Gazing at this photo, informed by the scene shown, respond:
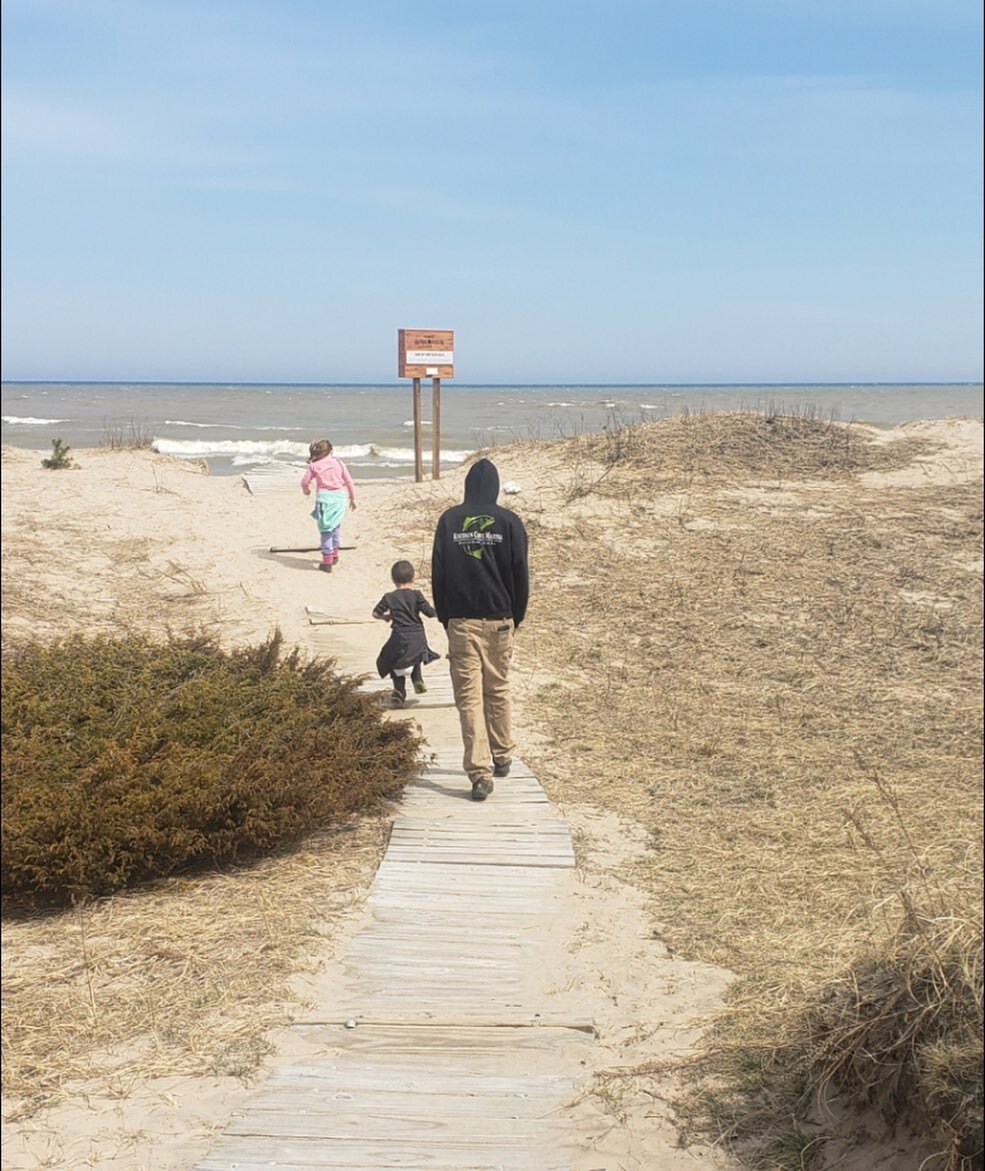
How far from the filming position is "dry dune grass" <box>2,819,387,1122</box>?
397 centimetres

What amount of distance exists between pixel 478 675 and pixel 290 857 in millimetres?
1488

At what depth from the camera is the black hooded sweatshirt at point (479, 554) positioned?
20.8ft

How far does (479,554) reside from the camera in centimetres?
637

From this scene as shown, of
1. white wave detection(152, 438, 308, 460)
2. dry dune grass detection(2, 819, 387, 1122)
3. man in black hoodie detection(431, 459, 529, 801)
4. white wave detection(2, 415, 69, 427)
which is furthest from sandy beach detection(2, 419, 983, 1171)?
white wave detection(2, 415, 69, 427)

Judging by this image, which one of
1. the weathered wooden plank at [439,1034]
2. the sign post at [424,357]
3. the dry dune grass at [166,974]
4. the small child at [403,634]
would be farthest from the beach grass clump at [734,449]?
the dry dune grass at [166,974]

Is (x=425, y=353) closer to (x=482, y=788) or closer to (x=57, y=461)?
(x=57, y=461)

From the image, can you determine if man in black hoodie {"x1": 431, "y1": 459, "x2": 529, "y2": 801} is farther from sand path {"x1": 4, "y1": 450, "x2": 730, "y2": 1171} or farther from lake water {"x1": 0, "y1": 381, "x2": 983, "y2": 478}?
lake water {"x1": 0, "y1": 381, "x2": 983, "y2": 478}

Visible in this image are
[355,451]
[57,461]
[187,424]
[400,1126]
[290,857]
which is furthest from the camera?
[187,424]

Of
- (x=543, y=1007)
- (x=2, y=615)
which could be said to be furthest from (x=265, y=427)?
(x=543, y=1007)

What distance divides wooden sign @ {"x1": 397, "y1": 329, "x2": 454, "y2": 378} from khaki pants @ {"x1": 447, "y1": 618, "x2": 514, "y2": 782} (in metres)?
9.71

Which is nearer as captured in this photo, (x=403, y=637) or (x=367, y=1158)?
(x=367, y=1158)

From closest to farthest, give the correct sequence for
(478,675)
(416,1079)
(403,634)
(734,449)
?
(416,1079), (478,675), (403,634), (734,449)

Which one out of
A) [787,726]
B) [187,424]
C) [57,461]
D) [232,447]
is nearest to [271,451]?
[232,447]

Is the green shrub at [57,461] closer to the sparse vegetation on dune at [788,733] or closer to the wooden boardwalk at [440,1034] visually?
the sparse vegetation on dune at [788,733]
